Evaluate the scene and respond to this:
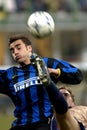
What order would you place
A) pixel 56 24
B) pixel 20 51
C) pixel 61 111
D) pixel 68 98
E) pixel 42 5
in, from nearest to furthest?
pixel 61 111
pixel 20 51
pixel 68 98
pixel 42 5
pixel 56 24

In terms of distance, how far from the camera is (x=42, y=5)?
77.5ft

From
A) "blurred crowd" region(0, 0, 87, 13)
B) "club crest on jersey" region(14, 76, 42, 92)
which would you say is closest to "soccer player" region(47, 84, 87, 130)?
Answer: "club crest on jersey" region(14, 76, 42, 92)

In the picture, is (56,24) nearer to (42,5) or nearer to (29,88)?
(42,5)

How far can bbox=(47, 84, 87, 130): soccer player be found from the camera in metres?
8.03

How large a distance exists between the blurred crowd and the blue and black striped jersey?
14268 mm

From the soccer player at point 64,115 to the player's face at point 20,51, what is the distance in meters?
0.71

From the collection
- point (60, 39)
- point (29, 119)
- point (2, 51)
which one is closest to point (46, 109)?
point (29, 119)

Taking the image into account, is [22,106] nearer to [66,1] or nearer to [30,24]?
[30,24]

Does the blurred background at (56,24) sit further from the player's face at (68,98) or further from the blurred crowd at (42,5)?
the player's face at (68,98)

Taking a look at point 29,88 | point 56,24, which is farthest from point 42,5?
point 29,88

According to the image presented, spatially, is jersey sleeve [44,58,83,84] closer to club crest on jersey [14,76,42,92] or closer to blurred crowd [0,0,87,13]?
club crest on jersey [14,76,42,92]

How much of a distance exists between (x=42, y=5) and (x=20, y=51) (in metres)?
14.9

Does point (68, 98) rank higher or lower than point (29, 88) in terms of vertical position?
lower

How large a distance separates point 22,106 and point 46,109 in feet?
0.96
